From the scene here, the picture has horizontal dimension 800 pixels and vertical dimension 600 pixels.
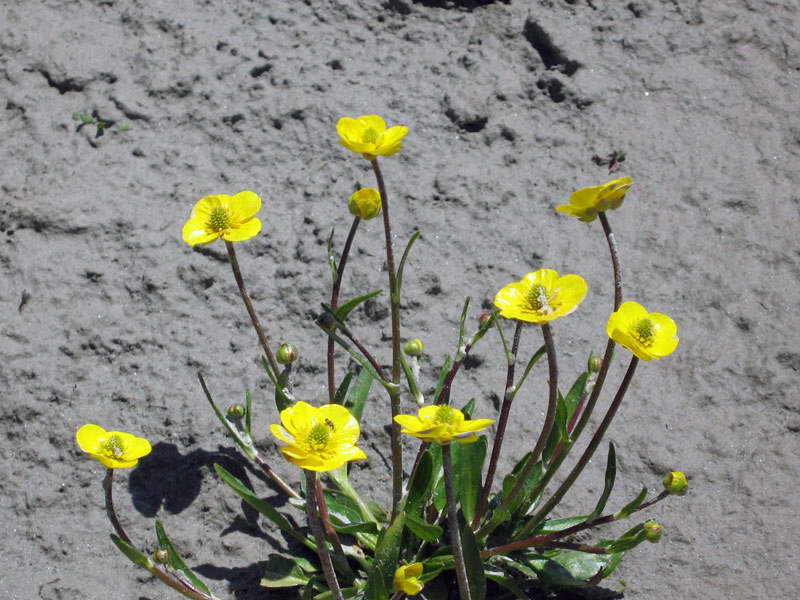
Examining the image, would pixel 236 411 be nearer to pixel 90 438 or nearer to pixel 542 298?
pixel 90 438

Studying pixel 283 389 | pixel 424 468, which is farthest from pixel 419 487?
pixel 283 389

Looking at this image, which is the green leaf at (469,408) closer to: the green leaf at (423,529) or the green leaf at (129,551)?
the green leaf at (423,529)

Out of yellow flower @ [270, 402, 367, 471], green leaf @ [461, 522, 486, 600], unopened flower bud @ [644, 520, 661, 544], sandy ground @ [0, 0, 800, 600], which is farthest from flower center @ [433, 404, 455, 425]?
sandy ground @ [0, 0, 800, 600]

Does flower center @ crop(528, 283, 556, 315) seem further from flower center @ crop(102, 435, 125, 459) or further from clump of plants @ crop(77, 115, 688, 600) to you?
flower center @ crop(102, 435, 125, 459)

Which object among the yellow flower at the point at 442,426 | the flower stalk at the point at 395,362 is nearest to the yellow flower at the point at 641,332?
the yellow flower at the point at 442,426

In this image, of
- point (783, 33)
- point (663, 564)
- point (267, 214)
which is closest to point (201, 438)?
point (267, 214)

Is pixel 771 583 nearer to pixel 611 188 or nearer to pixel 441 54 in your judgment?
pixel 611 188
